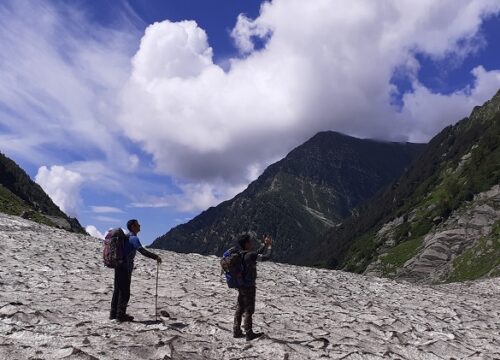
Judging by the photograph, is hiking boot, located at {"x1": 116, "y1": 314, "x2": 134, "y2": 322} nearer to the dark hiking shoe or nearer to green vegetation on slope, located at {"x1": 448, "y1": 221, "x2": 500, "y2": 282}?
the dark hiking shoe

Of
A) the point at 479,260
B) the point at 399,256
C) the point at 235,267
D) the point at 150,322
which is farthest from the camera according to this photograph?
the point at 399,256

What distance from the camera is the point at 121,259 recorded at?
52.7 ft

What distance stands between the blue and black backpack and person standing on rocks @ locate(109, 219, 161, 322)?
2.58 meters

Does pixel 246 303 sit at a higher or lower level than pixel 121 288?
lower

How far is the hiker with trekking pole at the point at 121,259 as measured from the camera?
16.0 metres

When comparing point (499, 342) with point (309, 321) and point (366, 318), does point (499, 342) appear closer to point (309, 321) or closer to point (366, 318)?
point (366, 318)

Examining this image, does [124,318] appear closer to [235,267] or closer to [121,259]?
[121,259]

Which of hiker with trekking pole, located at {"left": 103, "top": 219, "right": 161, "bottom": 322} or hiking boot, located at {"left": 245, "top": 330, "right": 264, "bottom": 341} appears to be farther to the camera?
hiker with trekking pole, located at {"left": 103, "top": 219, "right": 161, "bottom": 322}

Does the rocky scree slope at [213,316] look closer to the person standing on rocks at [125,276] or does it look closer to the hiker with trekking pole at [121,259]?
the person standing on rocks at [125,276]

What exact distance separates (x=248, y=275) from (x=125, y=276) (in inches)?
173

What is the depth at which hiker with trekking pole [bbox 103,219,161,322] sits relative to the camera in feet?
52.6

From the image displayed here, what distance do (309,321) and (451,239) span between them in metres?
109

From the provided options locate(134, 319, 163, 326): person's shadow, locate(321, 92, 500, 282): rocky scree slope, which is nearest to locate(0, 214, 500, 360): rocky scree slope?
locate(134, 319, 163, 326): person's shadow

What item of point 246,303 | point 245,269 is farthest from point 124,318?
Answer: point 245,269
